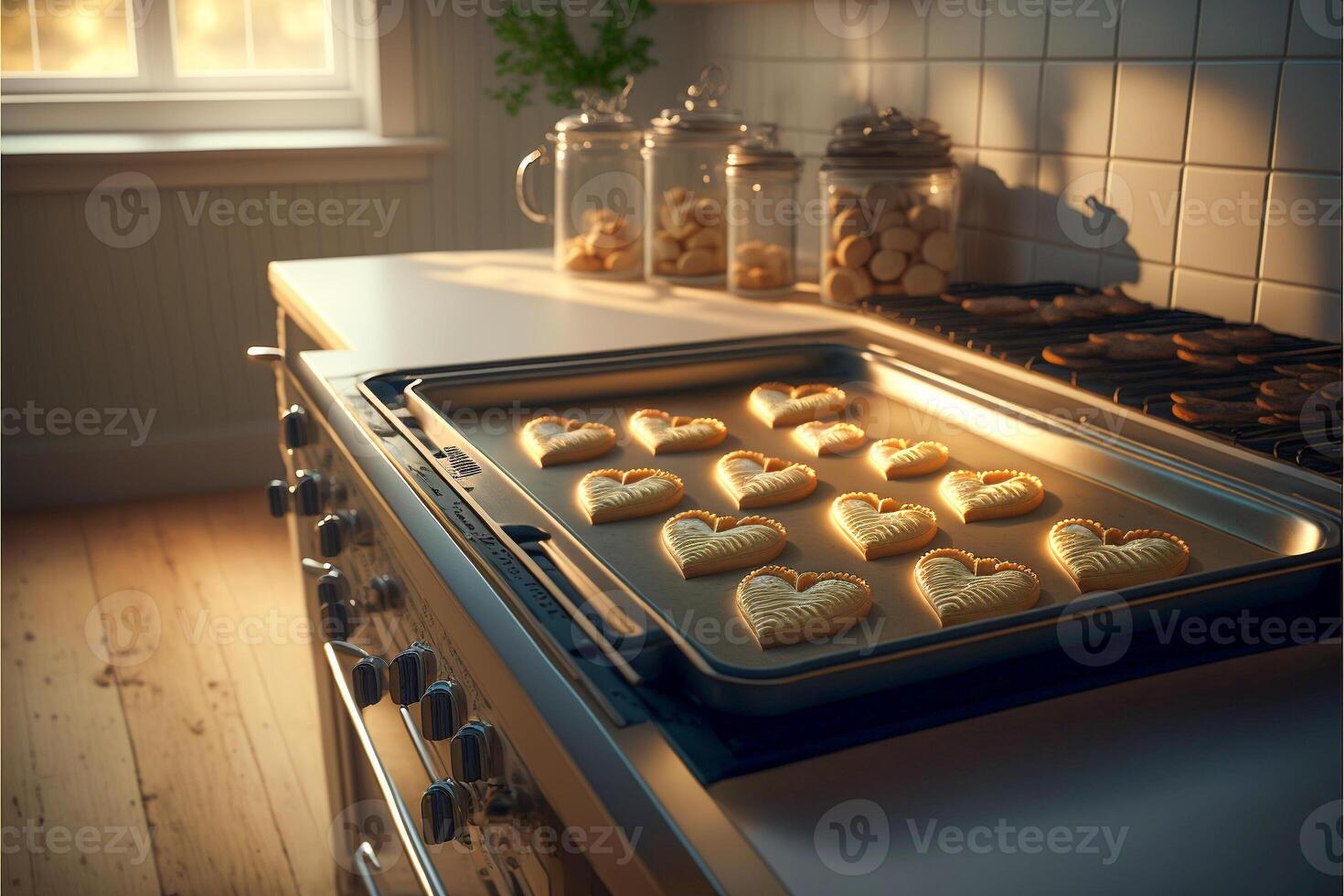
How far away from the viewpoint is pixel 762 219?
5.33 ft

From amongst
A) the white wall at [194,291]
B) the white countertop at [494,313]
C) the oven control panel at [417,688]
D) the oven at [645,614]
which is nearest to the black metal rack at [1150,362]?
the oven at [645,614]

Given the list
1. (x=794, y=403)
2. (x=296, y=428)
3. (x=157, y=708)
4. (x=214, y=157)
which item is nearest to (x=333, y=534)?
(x=296, y=428)

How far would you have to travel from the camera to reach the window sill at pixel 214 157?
9.13 ft

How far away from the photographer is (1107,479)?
3.05ft

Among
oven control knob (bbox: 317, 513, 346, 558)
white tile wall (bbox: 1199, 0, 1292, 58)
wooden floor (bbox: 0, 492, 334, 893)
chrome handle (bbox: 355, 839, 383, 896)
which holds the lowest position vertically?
wooden floor (bbox: 0, 492, 334, 893)

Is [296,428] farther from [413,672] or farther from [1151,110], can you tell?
[1151,110]

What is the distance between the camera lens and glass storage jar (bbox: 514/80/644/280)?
1.76m

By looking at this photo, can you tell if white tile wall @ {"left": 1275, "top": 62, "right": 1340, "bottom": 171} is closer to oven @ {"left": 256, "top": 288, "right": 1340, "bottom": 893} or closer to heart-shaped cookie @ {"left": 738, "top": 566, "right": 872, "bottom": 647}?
oven @ {"left": 256, "top": 288, "right": 1340, "bottom": 893}

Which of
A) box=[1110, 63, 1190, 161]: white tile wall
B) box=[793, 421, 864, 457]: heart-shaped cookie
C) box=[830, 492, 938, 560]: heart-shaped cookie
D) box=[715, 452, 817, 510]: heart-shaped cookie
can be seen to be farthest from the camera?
box=[1110, 63, 1190, 161]: white tile wall

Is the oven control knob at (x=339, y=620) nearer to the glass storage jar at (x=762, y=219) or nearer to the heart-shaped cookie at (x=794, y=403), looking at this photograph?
the heart-shaped cookie at (x=794, y=403)

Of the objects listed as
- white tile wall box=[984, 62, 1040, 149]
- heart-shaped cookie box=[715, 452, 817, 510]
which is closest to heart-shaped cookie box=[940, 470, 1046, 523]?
heart-shaped cookie box=[715, 452, 817, 510]

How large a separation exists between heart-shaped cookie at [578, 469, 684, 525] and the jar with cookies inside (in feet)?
2.19

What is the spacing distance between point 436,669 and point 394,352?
52 cm

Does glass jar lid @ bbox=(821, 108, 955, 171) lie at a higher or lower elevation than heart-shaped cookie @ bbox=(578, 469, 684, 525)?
higher
